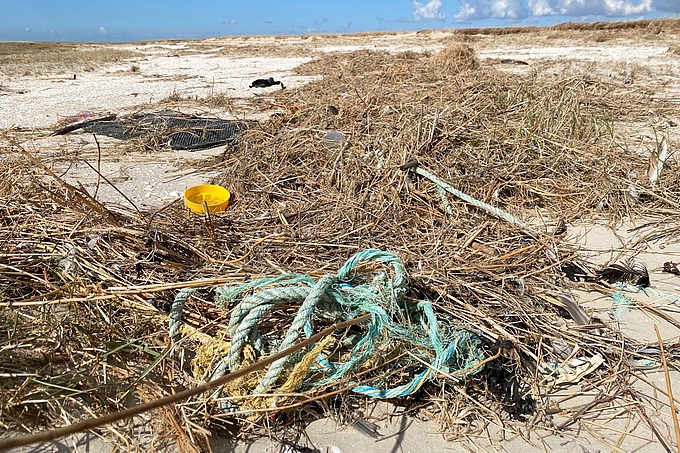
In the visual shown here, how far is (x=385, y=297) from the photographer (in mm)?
1713

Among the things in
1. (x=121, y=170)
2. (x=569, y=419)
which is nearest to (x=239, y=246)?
(x=569, y=419)

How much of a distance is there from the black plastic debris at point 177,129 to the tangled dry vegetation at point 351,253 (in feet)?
3.22

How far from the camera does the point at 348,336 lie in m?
1.77

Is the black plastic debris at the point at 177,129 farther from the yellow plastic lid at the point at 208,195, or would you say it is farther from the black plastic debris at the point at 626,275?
the black plastic debris at the point at 626,275

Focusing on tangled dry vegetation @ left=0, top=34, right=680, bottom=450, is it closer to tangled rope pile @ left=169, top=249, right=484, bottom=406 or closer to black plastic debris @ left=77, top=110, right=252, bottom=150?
tangled rope pile @ left=169, top=249, right=484, bottom=406

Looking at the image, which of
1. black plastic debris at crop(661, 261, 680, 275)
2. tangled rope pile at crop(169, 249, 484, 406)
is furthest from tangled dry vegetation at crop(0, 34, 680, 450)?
black plastic debris at crop(661, 261, 680, 275)

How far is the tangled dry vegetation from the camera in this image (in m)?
1.61

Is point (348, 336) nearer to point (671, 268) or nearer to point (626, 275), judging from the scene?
point (626, 275)

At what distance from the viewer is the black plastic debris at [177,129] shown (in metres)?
4.87

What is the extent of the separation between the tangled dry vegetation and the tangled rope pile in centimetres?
6

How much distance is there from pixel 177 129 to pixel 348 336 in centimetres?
428

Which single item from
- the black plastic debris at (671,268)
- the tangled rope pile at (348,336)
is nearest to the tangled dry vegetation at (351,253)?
the tangled rope pile at (348,336)

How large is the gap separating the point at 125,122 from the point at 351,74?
168 inches

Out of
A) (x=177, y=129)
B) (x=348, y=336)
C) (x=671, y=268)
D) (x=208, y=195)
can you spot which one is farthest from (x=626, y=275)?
(x=177, y=129)
